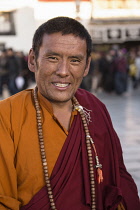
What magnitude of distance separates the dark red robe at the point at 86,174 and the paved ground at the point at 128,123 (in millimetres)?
1803

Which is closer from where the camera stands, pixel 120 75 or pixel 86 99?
pixel 86 99

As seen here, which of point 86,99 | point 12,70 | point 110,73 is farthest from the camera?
point 110,73

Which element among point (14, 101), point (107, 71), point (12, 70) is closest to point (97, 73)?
point (107, 71)

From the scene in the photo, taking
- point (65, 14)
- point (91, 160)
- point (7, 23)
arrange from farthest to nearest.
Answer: point (7, 23)
point (65, 14)
point (91, 160)

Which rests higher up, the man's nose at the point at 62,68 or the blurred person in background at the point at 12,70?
the man's nose at the point at 62,68

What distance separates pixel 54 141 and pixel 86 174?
0.69 ft

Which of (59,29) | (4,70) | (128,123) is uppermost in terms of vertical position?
(59,29)

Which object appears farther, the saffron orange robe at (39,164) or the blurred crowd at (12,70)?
the blurred crowd at (12,70)

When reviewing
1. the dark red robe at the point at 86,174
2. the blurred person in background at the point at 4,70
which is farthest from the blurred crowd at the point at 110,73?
the dark red robe at the point at 86,174

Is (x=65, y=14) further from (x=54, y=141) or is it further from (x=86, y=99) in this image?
(x=54, y=141)

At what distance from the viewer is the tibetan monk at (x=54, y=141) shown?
1.65 m

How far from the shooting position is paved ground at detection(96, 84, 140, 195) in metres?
4.41

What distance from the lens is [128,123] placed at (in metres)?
6.67

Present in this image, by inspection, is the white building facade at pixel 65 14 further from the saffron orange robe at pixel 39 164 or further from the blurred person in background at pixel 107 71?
the saffron orange robe at pixel 39 164
